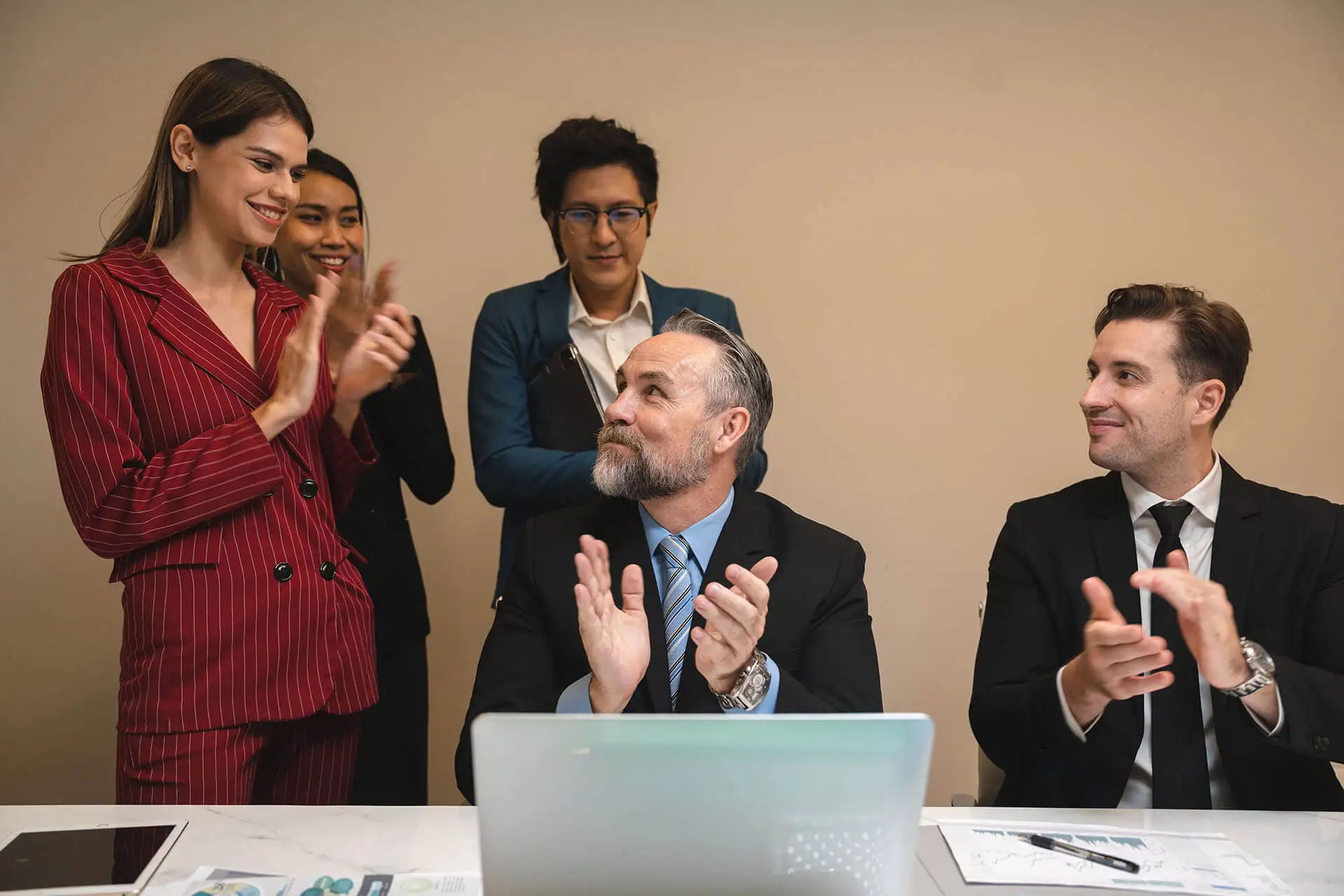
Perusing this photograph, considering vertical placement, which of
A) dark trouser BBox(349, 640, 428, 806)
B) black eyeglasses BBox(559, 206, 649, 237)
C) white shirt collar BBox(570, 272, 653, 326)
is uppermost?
black eyeglasses BBox(559, 206, 649, 237)

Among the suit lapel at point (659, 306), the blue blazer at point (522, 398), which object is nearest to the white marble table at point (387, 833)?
the blue blazer at point (522, 398)

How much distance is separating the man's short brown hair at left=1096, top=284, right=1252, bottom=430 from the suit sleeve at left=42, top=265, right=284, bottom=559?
1.76 metres

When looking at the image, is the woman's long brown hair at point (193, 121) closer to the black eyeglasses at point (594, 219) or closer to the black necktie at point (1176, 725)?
the black eyeglasses at point (594, 219)

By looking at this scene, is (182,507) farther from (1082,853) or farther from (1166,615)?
(1166,615)

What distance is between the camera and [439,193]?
3682 millimetres

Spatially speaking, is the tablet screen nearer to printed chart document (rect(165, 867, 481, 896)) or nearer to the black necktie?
printed chart document (rect(165, 867, 481, 896))

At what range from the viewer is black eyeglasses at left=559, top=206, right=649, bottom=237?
2.68 metres

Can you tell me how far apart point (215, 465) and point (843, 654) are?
1127 mm

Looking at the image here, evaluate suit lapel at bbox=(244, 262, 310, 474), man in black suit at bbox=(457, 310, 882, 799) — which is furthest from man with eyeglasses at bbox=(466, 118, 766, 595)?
suit lapel at bbox=(244, 262, 310, 474)

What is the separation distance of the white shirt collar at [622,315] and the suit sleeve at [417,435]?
1.25 ft

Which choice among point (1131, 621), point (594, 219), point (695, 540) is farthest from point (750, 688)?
point (594, 219)

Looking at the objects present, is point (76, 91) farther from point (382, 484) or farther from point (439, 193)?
point (382, 484)

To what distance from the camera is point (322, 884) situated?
145 cm

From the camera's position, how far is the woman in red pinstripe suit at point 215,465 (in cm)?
192
